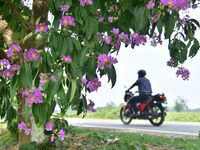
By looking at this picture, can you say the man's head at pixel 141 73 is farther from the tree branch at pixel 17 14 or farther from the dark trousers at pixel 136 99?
the tree branch at pixel 17 14

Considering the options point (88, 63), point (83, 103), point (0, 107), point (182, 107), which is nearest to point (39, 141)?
point (0, 107)

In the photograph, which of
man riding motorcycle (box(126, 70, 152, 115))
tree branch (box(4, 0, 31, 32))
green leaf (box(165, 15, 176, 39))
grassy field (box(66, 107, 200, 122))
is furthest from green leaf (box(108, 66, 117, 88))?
grassy field (box(66, 107, 200, 122))

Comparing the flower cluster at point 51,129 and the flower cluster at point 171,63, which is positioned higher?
the flower cluster at point 171,63

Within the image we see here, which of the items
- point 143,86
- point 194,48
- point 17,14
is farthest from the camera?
point 143,86

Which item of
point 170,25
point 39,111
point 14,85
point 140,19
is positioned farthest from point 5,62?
point 170,25

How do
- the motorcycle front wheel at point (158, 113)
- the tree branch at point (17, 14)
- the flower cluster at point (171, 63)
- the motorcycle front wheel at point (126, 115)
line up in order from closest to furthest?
1. the flower cluster at point (171, 63)
2. the tree branch at point (17, 14)
3. the motorcycle front wheel at point (158, 113)
4. the motorcycle front wheel at point (126, 115)

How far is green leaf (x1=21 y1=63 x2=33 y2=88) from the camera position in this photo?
9.19 ft

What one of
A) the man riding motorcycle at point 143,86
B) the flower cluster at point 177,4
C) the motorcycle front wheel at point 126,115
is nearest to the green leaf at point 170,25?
the flower cluster at point 177,4

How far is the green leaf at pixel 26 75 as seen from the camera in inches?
110

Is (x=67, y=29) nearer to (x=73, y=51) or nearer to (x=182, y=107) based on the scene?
(x=73, y=51)

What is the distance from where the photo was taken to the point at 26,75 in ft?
9.33

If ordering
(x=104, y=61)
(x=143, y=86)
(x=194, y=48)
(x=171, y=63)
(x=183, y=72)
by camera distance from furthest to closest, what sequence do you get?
(x=143, y=86), (x=171, y=63), (x=183, y=72), (x=194, y=48), (x=104, y=61)

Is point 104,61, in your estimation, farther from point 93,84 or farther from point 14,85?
point 14,85

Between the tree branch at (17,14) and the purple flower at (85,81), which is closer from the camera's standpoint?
the purple flower at (85,81)
